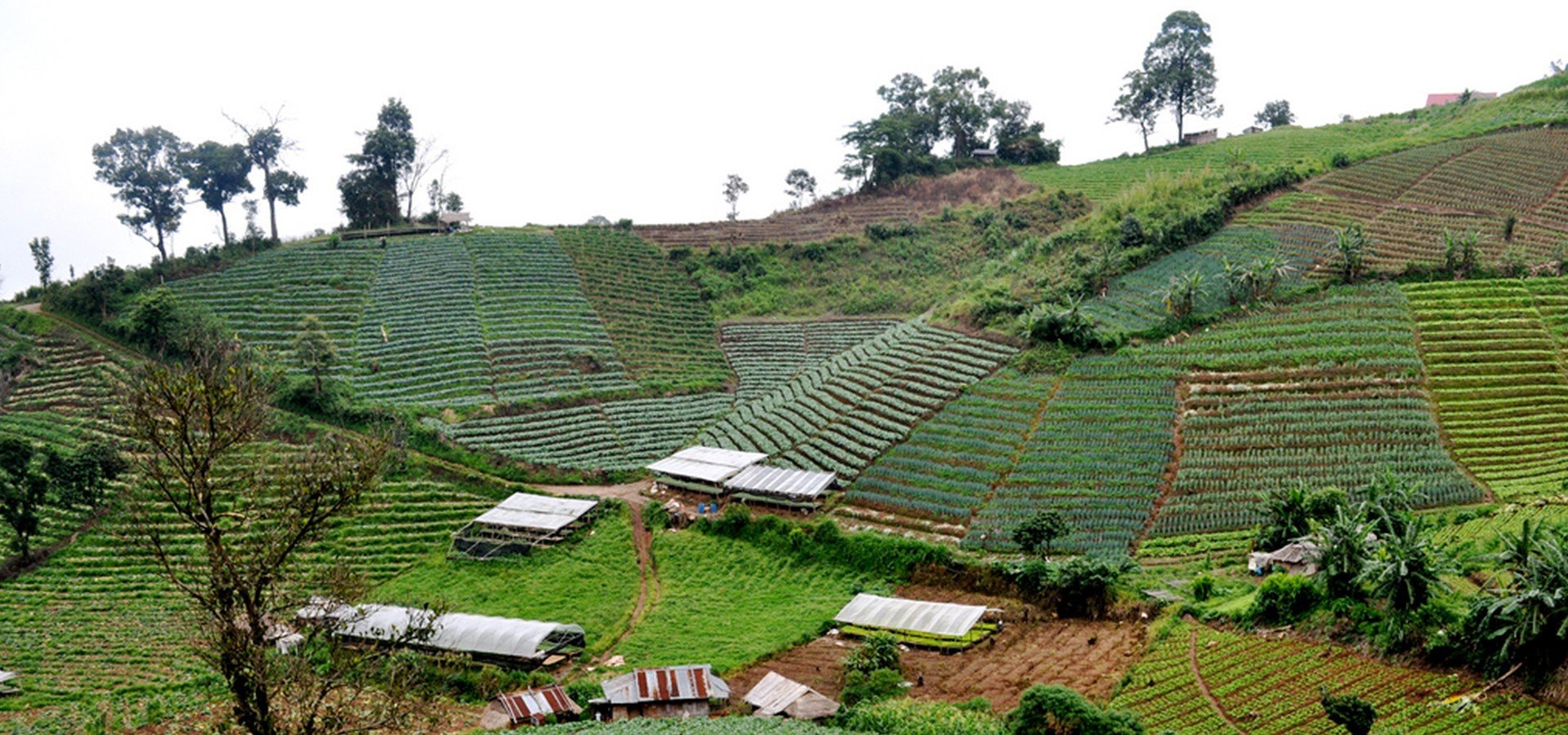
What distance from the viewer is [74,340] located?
58.0m

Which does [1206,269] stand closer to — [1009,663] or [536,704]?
[1009,663]

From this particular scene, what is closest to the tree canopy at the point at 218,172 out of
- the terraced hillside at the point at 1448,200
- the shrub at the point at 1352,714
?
the terraced hillside at the point at 1448,200

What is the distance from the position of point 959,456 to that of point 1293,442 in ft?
39.0

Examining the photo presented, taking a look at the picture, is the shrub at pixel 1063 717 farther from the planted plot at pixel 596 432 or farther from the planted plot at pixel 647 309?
the planted plot at pixel 647 309

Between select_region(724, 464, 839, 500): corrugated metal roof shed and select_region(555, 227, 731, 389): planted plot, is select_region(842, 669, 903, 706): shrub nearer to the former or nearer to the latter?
select_region(724, 464, 839, 500): corrugated metal roof shed

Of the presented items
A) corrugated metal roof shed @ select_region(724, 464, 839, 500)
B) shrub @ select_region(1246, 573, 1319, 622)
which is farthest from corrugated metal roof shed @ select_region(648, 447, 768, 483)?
shrub @ select_region(1246, 573, 1319, 622)

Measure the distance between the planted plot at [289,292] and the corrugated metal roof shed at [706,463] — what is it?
2166cm

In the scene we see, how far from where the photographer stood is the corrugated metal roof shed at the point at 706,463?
146 feet

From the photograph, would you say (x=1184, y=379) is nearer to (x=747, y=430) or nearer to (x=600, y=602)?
(x=747, y=430)

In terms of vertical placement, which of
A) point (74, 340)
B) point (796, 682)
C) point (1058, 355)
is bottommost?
point (796, 682)

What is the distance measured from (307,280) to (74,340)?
13015 mm

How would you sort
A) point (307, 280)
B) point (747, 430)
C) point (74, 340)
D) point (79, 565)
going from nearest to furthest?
point (79, 565) < point (747, 430) < point (74, 340) < point (307, 280)

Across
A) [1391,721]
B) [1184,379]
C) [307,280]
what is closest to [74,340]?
[307,280]

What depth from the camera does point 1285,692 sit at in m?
24.7
